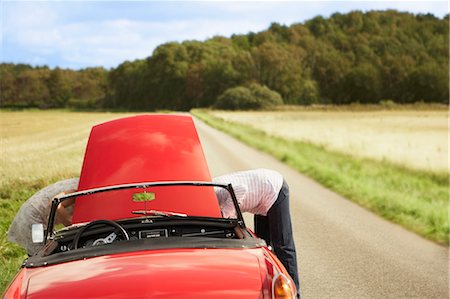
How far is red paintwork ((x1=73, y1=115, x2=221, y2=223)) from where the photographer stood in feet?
14.7

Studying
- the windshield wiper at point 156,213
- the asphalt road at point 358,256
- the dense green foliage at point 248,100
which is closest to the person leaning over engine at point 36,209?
the windshield wiper at point 156,213

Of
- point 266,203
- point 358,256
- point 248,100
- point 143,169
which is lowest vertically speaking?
point 248,100

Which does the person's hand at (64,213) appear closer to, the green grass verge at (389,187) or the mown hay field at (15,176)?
the mown hay field at (15,176)

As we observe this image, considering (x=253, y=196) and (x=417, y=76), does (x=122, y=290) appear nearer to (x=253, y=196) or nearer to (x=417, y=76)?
(x=253, y=196)

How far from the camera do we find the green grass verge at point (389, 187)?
35.3ft

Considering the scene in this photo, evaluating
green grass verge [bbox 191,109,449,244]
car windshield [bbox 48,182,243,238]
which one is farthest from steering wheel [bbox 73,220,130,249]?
green grass verge [bbox 191,109,449,244]

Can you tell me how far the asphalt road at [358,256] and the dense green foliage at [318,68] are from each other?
8716 cm

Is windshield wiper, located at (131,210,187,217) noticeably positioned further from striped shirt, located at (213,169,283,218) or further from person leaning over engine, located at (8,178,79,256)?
person leaning over engine, located at (8,178,79,256)

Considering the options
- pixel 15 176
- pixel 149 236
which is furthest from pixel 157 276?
pixel 15 176

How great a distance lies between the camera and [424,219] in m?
10.9

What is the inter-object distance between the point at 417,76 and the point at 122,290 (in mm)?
128296

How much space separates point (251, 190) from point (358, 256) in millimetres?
3840

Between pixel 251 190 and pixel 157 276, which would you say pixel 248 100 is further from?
pixel 157 276

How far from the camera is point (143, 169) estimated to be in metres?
4.60
